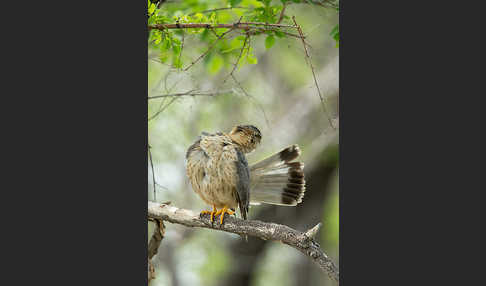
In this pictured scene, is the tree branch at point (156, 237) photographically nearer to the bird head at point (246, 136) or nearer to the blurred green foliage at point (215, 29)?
the bird head at point (246, 136)

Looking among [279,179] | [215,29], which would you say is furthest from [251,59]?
[279,179]

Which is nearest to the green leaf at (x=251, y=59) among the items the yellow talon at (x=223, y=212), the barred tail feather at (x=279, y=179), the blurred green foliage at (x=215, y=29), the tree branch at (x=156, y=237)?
the blurred green foliage at (x=215, y=29)

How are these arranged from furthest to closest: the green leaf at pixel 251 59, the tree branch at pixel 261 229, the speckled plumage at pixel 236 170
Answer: the green leaf at pixel 251 59 → the speckled plumage at pixel 236 170 → the tree branch at pixel 261 229

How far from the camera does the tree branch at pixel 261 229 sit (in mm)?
3344

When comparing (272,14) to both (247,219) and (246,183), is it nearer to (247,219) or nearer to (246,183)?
(246,183)

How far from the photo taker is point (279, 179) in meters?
3.88

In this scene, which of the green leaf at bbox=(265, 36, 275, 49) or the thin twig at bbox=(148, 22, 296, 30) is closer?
the thin twig at bbox=(148, 22, 296, 30)

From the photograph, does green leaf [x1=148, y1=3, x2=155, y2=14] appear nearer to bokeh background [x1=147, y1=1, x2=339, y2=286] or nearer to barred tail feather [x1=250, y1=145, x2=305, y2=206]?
bokeh background [x1=147, y1=1, x2=339, y2=286]

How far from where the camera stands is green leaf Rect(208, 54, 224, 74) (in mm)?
3924

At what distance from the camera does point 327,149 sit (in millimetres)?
3781

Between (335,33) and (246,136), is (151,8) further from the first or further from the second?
(335,33)

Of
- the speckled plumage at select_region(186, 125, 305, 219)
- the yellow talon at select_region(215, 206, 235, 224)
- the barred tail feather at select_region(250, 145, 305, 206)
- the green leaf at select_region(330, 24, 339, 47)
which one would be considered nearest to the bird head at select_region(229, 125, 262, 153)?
the speckled plumage at select_region(186, 125, 305, 219)

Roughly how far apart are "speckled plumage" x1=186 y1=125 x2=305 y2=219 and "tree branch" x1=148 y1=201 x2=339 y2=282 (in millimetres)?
133
